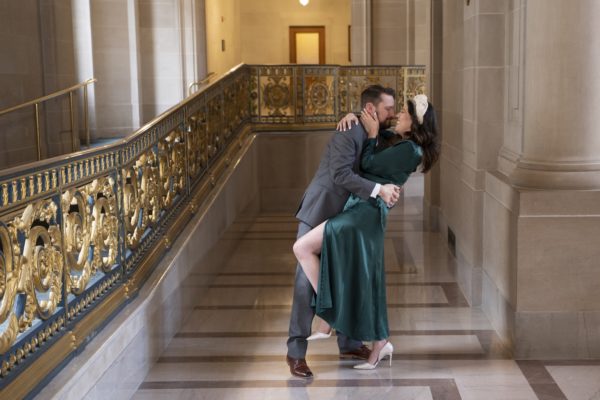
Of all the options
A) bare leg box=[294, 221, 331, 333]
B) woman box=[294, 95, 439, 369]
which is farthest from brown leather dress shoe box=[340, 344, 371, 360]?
bare leg box=[294, 221, 331, 333]

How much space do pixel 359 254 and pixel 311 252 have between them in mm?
280

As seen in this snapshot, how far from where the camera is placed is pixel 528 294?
199 inches

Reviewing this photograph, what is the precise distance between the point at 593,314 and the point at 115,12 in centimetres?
1236

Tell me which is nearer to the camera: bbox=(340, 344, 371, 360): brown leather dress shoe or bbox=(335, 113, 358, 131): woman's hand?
bbox=(335, 113, 358, 131): woman's hand

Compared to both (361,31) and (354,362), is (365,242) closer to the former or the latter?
(354,362)

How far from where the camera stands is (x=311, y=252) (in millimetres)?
4781

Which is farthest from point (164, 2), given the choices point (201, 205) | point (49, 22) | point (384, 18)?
point (201, 205)

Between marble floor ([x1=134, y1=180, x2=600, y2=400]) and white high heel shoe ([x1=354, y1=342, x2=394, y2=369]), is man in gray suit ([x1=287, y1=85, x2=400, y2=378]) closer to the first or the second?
marble floor ([x1=134, y1=180, x2=600, y2=400])

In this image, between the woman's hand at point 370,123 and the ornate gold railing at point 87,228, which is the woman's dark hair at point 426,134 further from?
the ornate gold railing at point 87,228

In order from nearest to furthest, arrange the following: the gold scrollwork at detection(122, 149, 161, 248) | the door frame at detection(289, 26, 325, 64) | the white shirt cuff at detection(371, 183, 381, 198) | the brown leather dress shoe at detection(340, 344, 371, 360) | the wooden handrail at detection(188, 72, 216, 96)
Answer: the white shirt cuff at detection(371, 183, 381, 198) < the gold scrollwork at detection(122, 149, 161, 248) < the brown leather dress shoe at detection(340, 344, 371, 360) < the wooden handrail at detection(188, 72, 216, 96) < the door frame at detection(289, 26, 325, 64)

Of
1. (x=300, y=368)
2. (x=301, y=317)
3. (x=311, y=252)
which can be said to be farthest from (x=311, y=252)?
(x=300, y=368)

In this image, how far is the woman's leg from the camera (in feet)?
15.6

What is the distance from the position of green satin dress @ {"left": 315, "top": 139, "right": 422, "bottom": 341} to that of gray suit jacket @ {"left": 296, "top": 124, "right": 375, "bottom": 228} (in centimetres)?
8

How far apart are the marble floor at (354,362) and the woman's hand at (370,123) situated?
1400 millimetres
